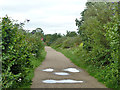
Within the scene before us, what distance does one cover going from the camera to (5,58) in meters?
5.21

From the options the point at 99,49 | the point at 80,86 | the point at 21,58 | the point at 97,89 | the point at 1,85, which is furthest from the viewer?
the point at 99,49

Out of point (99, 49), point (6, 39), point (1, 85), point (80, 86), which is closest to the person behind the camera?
point (1, 85)

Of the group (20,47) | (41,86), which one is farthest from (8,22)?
(41,86)

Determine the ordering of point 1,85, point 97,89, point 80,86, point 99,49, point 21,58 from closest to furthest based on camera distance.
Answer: point 1,85 < point 21,58 < point 97,89 < point 80,86 < point 99,49

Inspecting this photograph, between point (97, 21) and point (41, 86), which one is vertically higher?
point (97, 21)

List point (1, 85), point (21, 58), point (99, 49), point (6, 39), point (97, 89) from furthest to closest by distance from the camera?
point (99, 49) < point (97, 89) < point (21, 58) < point (6, 39) < point (1, 85)

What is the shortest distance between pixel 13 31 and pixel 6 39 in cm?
37

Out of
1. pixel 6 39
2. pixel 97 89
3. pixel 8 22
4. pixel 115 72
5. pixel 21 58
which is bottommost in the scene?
pixel 97 89

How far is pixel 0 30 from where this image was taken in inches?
215

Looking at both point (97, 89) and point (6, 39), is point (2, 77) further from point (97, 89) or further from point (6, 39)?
point (97, 89)

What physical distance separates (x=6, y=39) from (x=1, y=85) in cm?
146

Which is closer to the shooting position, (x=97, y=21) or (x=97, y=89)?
(x=97, y=89)

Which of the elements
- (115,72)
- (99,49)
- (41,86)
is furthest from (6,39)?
(99,49)

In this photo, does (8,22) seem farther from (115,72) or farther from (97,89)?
(115,72)
